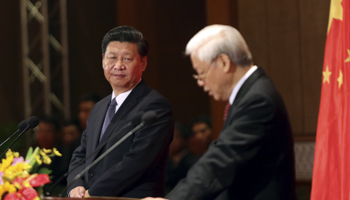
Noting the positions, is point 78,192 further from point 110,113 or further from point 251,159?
point 251,159

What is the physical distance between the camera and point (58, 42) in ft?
25.8

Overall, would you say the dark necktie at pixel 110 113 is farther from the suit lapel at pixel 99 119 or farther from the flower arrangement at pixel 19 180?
the flower arrangement at pixel 19 180

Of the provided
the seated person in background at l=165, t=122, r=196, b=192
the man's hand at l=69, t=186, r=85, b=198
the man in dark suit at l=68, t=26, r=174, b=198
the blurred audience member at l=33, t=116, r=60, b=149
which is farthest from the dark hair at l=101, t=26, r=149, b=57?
the blurred audience member at l=33, t=116, r=60, b=149

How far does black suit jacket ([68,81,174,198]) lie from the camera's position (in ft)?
8.80

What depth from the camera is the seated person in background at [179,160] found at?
5.49 meters

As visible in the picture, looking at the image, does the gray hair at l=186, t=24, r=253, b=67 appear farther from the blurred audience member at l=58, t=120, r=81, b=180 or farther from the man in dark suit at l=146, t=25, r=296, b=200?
the blurred audience member at l=58, t=120, r=81, b=180

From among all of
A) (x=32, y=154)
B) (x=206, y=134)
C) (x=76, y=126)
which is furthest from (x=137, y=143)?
(x=76, y=126)

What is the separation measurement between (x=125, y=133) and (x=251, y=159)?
1.00 m

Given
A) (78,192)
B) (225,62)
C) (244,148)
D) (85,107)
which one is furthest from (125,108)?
(85,107)

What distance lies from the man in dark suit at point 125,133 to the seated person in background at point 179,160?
96.1 inches

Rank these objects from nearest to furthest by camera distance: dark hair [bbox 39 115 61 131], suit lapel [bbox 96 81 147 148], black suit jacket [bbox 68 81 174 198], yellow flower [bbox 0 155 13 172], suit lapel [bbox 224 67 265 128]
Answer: suit lapel [bbox 224 67 265 128] → yellow flower [bbox 0 155 13 172] → black suit jacket [bbox 68 81 174 198] → suit lapel [bbox 96 81 147 148] → dark hair [bbox 39 115 61 131]

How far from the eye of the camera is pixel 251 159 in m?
1.94

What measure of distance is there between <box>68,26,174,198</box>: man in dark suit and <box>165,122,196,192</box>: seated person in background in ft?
8.01

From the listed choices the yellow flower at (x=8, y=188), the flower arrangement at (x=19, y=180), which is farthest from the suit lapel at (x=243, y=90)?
the yellow flower at (x=8, y=188)
